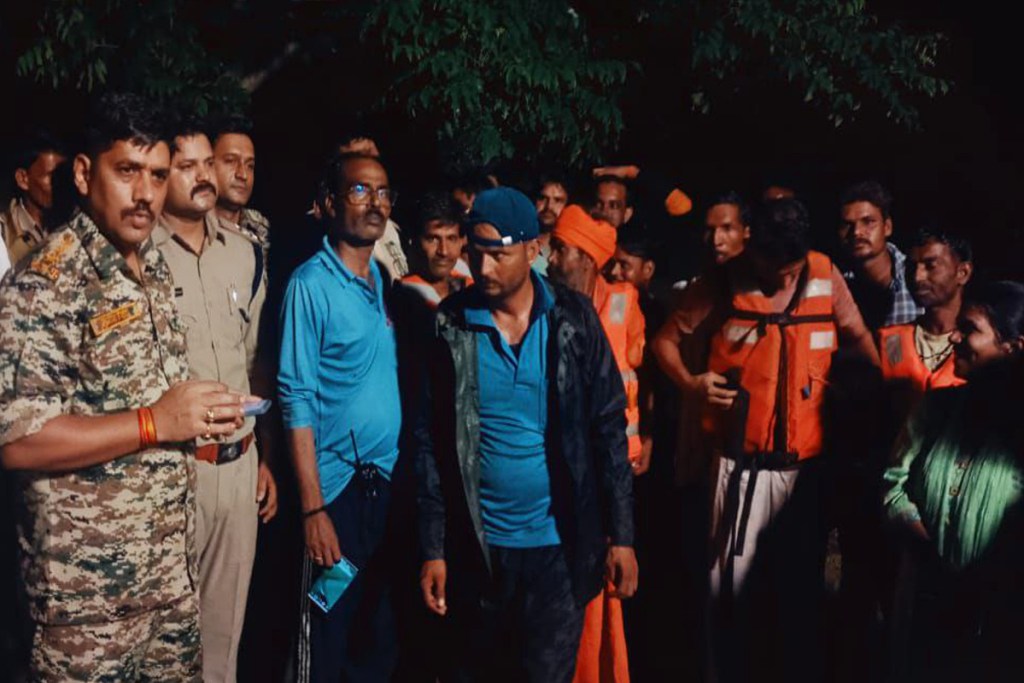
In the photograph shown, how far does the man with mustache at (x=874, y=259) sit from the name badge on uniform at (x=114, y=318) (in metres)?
3.58

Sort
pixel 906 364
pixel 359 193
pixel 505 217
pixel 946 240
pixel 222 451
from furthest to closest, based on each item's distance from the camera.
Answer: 1. pixel 946 240
2. pixel 906 364
3. pixel 359 193
4. pixel 222 451
5. pixel 505 217

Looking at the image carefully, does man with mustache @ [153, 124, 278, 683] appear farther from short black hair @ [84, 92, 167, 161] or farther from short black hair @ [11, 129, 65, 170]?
short black hair @ [11, 129, 65, 170]

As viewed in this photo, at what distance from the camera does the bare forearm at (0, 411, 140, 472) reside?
3322 mm

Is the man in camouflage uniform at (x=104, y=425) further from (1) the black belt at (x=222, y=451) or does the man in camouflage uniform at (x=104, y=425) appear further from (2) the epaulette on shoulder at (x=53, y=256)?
(1) the black belt at (x=222, y=451)

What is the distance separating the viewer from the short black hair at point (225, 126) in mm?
5613

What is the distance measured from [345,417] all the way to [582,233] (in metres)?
1.40

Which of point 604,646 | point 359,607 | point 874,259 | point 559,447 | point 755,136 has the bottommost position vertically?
point 604,646

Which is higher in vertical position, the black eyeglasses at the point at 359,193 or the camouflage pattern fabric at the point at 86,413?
the black eyeglasses at the point at 359,193

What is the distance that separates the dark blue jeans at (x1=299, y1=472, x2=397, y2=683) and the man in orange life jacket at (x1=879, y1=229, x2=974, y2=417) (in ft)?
7.37

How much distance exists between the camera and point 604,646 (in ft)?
15.5

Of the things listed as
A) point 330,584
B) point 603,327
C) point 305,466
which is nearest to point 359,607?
point 330,584

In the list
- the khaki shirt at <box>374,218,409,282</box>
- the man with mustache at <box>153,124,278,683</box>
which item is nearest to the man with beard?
the khaki shirt at <box>374,218,409,282</box>

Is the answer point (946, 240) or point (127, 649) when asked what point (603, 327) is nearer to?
point (946, 240)

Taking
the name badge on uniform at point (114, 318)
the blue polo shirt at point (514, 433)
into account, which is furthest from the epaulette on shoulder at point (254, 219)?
the name badge on uniform at point (114, 318)
